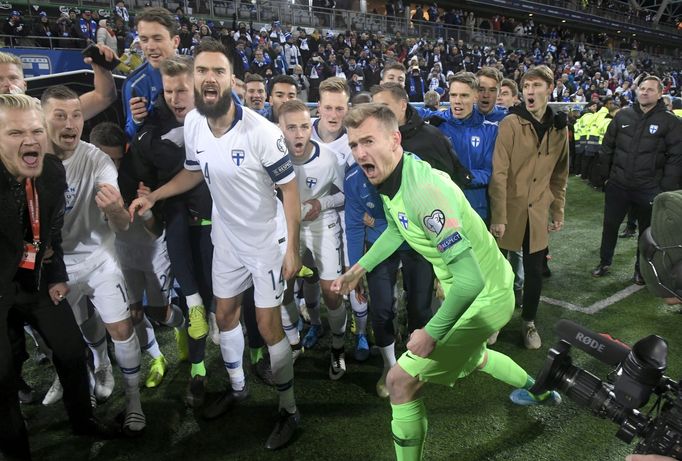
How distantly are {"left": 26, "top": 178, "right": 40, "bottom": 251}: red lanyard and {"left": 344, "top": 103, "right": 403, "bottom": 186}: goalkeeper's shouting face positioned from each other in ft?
5.43

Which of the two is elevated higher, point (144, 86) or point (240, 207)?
point (144, 86)

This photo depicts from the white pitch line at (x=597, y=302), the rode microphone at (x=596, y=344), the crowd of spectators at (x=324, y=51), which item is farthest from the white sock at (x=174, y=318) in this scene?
the white pitch line at (x=597, y=302)

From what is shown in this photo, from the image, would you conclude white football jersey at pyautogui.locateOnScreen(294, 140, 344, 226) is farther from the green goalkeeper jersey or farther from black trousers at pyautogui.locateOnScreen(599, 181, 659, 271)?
black trousers at pyautogui.locateOnScreen(599, 181, 659, 271)

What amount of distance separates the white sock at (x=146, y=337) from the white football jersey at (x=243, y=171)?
107cm

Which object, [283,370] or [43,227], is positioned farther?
[283,370]

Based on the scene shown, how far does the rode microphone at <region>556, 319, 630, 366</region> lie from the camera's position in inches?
61.1

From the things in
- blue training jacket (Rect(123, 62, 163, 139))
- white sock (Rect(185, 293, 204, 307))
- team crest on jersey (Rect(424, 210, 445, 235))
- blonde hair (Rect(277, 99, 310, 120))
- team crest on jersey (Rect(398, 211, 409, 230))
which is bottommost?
white sock (Rect(185, 293, 204, 307))

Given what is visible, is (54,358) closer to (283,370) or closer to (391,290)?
(283,370)

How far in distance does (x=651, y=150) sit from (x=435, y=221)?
4.30m

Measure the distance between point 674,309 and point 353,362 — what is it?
3.27m

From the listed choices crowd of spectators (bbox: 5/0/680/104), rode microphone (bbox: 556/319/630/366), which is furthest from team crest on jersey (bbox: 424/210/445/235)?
crowd of spectators (bbox: 5/0/680/104)

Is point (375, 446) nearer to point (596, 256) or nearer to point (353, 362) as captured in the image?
point (353, 362)

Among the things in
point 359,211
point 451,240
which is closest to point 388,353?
point 359,211

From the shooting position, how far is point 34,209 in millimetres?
2502
